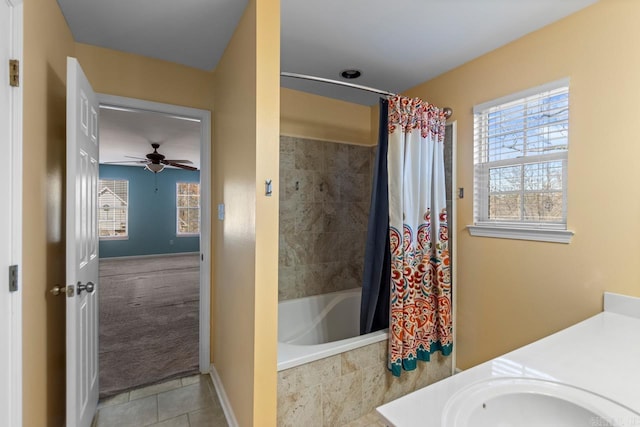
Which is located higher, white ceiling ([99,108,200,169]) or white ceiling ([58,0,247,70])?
white ceiling ([99,108,200,169])

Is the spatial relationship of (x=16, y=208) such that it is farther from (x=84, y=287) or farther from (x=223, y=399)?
(x=223, y=399)

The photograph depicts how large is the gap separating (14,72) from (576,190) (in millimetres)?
2640

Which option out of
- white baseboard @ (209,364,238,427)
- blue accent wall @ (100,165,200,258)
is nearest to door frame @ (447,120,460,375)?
white baseboard @ (209,364,238,427)

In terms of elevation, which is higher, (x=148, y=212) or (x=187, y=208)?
(x=187, y=208)

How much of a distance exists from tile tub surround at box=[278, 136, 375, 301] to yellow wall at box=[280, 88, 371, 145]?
0.28 feet

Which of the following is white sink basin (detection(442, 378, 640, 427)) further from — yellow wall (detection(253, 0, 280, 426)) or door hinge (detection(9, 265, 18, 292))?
door hinge (detection(9, 265, 18, 292))

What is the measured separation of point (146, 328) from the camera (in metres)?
3.36

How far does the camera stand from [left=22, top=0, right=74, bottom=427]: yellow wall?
1.24 m

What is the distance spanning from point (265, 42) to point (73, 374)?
1803mm

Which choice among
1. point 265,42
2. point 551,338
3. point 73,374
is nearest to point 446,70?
point 265,42

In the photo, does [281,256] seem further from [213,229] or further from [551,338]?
[551,338]

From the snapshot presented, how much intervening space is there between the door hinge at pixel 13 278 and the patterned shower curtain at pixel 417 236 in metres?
1.81

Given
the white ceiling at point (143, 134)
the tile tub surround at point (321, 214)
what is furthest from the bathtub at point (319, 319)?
the white ceiling at point (143, 134)

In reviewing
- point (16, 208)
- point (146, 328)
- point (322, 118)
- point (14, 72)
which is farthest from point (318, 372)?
point (146, 328)
